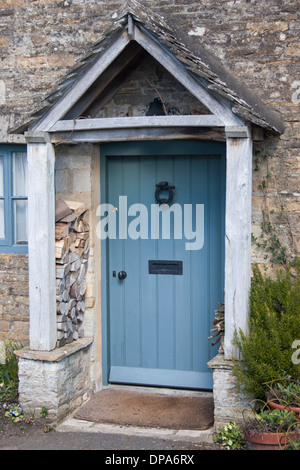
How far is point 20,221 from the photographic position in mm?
6711

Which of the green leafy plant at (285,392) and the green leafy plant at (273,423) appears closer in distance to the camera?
the green leafy plant at (273,423)

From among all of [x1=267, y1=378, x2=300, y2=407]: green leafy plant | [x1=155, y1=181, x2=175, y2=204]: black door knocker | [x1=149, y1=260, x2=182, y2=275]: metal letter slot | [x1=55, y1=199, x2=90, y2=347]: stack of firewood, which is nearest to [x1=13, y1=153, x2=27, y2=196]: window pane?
[x1=55, y1=199, x2=90, y2=347]: stack of firewood

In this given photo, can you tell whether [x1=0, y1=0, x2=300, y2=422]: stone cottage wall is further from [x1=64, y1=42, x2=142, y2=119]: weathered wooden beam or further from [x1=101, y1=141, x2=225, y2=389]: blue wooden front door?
[x1=64, y1=42, x2=142, y2=119]: weathered wooden beam

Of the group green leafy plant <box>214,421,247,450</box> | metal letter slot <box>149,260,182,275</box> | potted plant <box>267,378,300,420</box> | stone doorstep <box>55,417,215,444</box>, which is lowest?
stone doorstep <box>55,417,215,444</box>

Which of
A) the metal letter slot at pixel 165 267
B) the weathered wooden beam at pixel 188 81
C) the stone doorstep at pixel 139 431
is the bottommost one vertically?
the stone doorstep at pixel 139 431

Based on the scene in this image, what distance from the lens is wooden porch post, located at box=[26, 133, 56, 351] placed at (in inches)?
220

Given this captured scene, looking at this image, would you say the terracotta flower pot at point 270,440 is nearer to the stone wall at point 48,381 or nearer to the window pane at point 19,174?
the stone wall at point 48,381

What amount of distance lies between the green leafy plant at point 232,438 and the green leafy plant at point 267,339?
1.02 ft

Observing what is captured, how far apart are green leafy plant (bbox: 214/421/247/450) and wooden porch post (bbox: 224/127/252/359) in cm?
59

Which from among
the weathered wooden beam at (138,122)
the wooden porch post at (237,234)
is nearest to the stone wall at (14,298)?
the weathered wooden beam at (138,122)

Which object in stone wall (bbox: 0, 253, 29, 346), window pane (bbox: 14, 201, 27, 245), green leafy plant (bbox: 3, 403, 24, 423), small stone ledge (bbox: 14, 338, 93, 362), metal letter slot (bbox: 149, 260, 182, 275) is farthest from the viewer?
window pane (bbox: 14, 201, 27, 245)

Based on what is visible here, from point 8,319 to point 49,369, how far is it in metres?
1.29

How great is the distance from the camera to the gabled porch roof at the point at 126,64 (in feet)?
16.4

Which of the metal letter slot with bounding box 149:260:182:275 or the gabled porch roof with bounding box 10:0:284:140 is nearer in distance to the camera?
the gabled porch roof with bounding box 10:0:284:140
